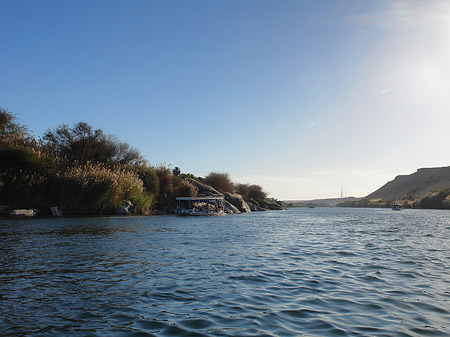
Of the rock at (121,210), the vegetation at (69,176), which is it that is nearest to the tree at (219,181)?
the vegetation at (69,176)

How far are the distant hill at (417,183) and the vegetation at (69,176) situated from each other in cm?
13569

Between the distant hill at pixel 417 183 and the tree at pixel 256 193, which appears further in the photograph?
the distant hill at pixel 417 183

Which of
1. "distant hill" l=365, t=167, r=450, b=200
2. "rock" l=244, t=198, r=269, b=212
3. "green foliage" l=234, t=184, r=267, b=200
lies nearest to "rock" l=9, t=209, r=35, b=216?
"rock" l=244, t=198, r=269, b=212

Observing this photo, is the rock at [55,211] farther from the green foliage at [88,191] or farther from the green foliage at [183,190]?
the green foliage at [183,190]

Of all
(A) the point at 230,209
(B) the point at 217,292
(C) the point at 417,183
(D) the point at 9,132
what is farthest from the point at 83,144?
(C) the point at 417,183

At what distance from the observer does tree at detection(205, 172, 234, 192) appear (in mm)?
74000

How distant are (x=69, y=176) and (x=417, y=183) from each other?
7288 inches

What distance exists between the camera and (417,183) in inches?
7013

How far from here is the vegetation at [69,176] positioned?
31.1m

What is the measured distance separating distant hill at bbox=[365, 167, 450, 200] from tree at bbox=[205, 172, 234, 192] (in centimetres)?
10536

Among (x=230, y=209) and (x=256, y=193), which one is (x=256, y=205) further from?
(x=230, y=209)

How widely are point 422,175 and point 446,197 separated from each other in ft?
347

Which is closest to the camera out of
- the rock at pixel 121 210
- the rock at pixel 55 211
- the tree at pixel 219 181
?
the rock at pixel 55 211

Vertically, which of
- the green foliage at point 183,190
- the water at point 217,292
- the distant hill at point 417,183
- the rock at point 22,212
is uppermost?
the distant hill at point 417,183
